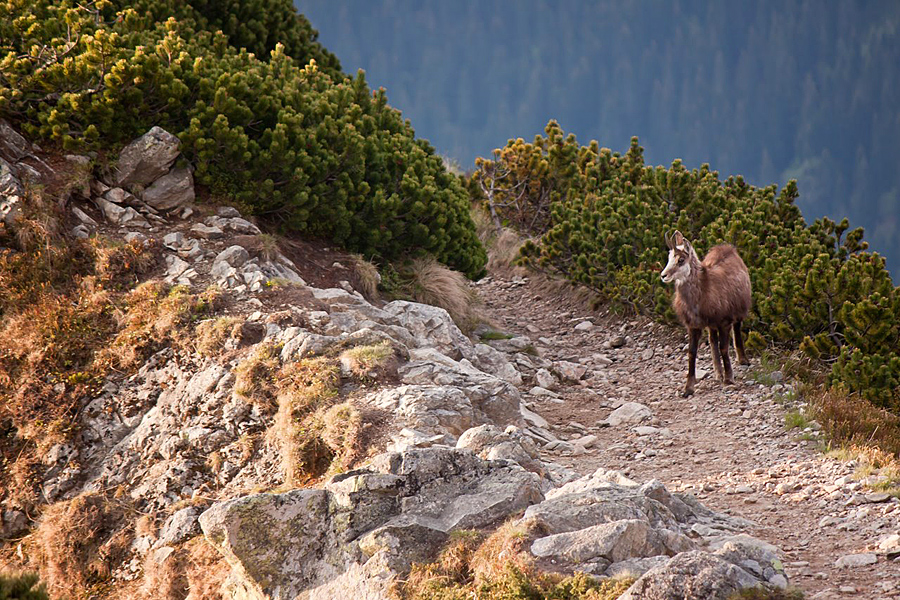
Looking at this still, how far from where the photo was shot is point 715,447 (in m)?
9.06

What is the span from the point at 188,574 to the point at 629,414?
20.4ft

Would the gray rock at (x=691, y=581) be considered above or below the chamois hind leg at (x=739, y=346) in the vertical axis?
below

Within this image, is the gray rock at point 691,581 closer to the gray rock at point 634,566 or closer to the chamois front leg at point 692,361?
the gray rock at point 634,566

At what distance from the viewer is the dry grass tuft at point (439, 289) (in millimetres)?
11742

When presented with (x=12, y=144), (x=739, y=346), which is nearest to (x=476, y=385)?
(x=739, y=346)

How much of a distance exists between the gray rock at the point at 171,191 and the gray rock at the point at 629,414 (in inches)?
252

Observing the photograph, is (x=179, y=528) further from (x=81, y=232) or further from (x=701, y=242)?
(x=701, y=242)

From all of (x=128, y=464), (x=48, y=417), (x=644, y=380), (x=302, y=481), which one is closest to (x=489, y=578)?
(x=302, y=481)

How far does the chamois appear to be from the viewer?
1053cm

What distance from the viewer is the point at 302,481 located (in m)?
6.57

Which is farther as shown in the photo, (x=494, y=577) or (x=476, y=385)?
(x=476, y=385)

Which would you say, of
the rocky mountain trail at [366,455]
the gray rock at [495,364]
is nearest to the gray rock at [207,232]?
the rocky mountain trail at [366,455]

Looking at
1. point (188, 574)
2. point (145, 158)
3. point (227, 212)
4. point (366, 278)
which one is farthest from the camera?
point (366, 278)

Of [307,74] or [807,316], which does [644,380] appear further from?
[307,74]
